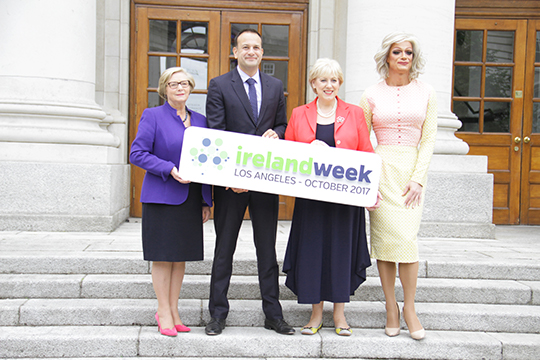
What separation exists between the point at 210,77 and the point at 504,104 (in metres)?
4.48

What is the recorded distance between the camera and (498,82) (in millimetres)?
7566

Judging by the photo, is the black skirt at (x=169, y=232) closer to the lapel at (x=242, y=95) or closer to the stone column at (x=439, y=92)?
the lapel at (x=242, y=95)

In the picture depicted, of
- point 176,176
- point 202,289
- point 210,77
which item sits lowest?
point 202,289

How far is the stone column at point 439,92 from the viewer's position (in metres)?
6.10

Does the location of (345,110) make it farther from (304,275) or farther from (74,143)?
(74,143)

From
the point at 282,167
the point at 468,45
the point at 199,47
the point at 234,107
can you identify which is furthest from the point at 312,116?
the point at 468,45

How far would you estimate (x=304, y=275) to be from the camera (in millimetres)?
3480

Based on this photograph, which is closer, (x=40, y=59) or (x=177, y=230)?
(x=177, y=230)

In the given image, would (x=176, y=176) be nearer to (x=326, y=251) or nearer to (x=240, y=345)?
(x=326, y=251)

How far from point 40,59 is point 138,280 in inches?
125

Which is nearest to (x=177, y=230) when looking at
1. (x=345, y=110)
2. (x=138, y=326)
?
(x=138, y=326)

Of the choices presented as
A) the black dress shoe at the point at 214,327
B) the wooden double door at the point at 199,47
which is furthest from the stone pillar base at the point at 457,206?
the black dress shoe at the point at 214,327

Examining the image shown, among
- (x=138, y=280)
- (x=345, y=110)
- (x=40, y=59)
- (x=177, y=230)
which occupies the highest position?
(x=40, y=59)

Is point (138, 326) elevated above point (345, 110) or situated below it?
below
